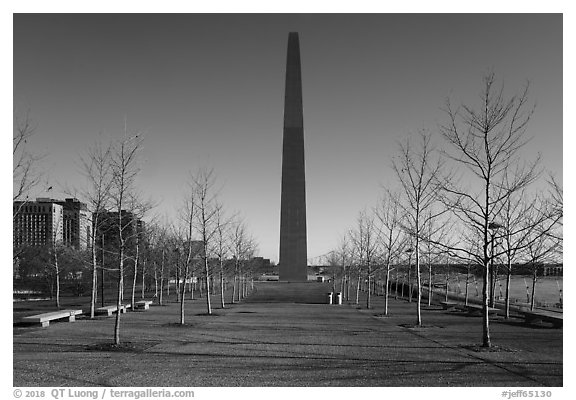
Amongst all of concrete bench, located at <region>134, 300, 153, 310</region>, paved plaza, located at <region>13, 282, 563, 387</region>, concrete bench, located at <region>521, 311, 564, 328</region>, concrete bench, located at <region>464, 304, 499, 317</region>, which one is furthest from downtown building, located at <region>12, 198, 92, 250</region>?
concrete bench, located at <region>521, 311, 564, 328</region>

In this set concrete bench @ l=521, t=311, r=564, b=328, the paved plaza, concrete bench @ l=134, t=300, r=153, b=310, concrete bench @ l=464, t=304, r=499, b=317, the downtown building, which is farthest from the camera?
concrete bench @ l=134, t=300, r=153, b=310

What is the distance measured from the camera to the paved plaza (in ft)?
31.6

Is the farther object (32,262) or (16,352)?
(32,262)

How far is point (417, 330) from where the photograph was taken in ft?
58.0

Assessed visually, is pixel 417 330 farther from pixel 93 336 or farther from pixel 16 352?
pixel 16 352

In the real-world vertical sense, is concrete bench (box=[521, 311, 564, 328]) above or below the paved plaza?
below

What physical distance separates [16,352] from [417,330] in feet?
38.4

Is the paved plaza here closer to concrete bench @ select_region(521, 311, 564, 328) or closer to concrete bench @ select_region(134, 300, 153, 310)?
concrete bench @ select_region(521, 311, 564, 328)

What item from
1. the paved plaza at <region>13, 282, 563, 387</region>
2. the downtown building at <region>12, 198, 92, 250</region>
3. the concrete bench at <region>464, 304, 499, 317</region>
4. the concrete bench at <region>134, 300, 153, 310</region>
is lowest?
the concrete bench at <region>134, 300, 153, 310</region>

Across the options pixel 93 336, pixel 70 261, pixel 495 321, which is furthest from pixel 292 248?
pixel 93 336

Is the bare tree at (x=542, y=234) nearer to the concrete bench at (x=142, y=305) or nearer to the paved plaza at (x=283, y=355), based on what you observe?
the paved plaza at (x=283, y=355)

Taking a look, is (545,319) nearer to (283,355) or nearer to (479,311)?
(479,311)

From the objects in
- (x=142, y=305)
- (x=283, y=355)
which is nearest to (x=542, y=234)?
(x=283, y=355)
